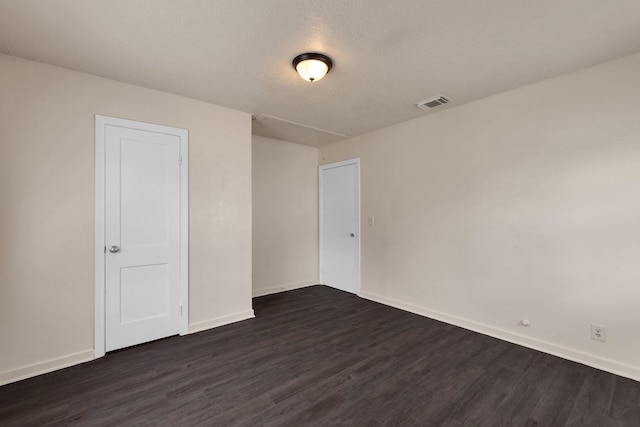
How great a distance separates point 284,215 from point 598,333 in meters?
3.99

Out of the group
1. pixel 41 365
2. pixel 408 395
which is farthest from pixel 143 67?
pixel 408 395

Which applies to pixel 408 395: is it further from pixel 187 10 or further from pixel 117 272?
pixel 187 10

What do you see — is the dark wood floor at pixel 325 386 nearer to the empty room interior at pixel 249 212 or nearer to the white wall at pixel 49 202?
the empty room interior at pixel 249 212

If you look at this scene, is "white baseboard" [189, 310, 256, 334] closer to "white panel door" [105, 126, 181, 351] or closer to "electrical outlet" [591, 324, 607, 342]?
"white panel door" [105, 126, 181, 351]

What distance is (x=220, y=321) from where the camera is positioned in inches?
Result: 128

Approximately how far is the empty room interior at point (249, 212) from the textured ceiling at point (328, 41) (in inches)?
0.8

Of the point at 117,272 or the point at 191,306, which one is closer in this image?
the point at 117,272

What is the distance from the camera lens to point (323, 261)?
16.8 feet

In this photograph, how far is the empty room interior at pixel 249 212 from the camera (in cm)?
187

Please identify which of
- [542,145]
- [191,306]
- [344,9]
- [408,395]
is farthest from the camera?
[191,306]

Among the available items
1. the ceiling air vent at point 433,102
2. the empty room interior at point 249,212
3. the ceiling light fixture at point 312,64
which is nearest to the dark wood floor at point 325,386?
the empty room interior at point 249,212

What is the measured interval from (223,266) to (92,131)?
72.4 inches

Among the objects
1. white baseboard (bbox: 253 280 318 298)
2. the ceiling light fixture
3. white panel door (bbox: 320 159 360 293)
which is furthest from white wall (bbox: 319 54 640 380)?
the ceiling light fixture

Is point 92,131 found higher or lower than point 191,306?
higher
